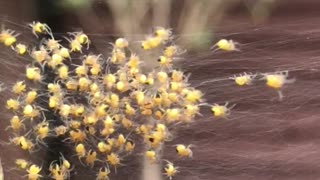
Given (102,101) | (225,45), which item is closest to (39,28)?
(102,101)

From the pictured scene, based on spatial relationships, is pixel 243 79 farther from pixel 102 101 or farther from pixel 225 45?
pixel 102 101

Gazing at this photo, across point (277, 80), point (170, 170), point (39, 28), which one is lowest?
point (170, 170)

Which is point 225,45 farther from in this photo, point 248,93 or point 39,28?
point 39,28

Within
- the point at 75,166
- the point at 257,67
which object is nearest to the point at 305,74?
the point at 257,67

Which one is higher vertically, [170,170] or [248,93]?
[248,93]

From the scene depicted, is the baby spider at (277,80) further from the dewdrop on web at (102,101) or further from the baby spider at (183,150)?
the baby spider at (183,150)

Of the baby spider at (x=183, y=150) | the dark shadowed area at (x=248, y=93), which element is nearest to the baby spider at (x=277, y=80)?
the dark shadowed area at (x=248, y=93)

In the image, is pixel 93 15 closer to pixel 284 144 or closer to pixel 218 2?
pixel 218 2
